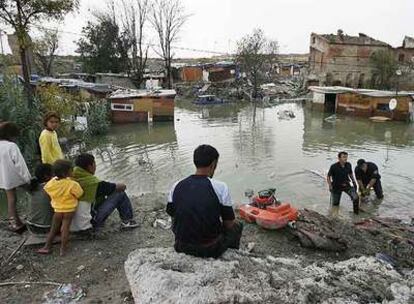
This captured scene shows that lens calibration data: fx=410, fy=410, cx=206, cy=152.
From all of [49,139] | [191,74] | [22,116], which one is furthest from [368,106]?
[191,74]

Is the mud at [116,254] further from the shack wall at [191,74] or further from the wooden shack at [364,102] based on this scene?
the shack wall at [191,74]

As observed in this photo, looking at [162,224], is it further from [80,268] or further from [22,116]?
[22,116]

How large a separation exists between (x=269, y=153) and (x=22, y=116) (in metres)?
9.03

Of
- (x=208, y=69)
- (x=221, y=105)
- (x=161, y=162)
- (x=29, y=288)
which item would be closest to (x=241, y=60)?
(x=208, y=69)

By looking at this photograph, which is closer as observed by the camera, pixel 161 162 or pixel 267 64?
pixel 161 162

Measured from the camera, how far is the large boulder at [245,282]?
3.43m

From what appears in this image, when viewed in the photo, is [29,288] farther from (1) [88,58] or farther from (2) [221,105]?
(1) [88,58]

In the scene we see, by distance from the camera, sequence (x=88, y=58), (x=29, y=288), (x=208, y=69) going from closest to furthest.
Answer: (x=29, y=288), (x=88, y=58), (x=208, y=69)

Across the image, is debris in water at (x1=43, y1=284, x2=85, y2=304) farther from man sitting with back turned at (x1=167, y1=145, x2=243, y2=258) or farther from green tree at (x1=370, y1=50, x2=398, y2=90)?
green tree at (x1=370, y1=50, x2=398, y2=90)

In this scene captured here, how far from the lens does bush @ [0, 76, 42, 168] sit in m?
12.0

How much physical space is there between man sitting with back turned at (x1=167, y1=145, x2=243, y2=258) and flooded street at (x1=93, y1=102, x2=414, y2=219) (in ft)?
21.5

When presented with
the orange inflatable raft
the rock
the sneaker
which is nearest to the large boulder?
the rock

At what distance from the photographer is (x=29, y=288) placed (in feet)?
14.9

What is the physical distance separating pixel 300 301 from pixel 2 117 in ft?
36.4
